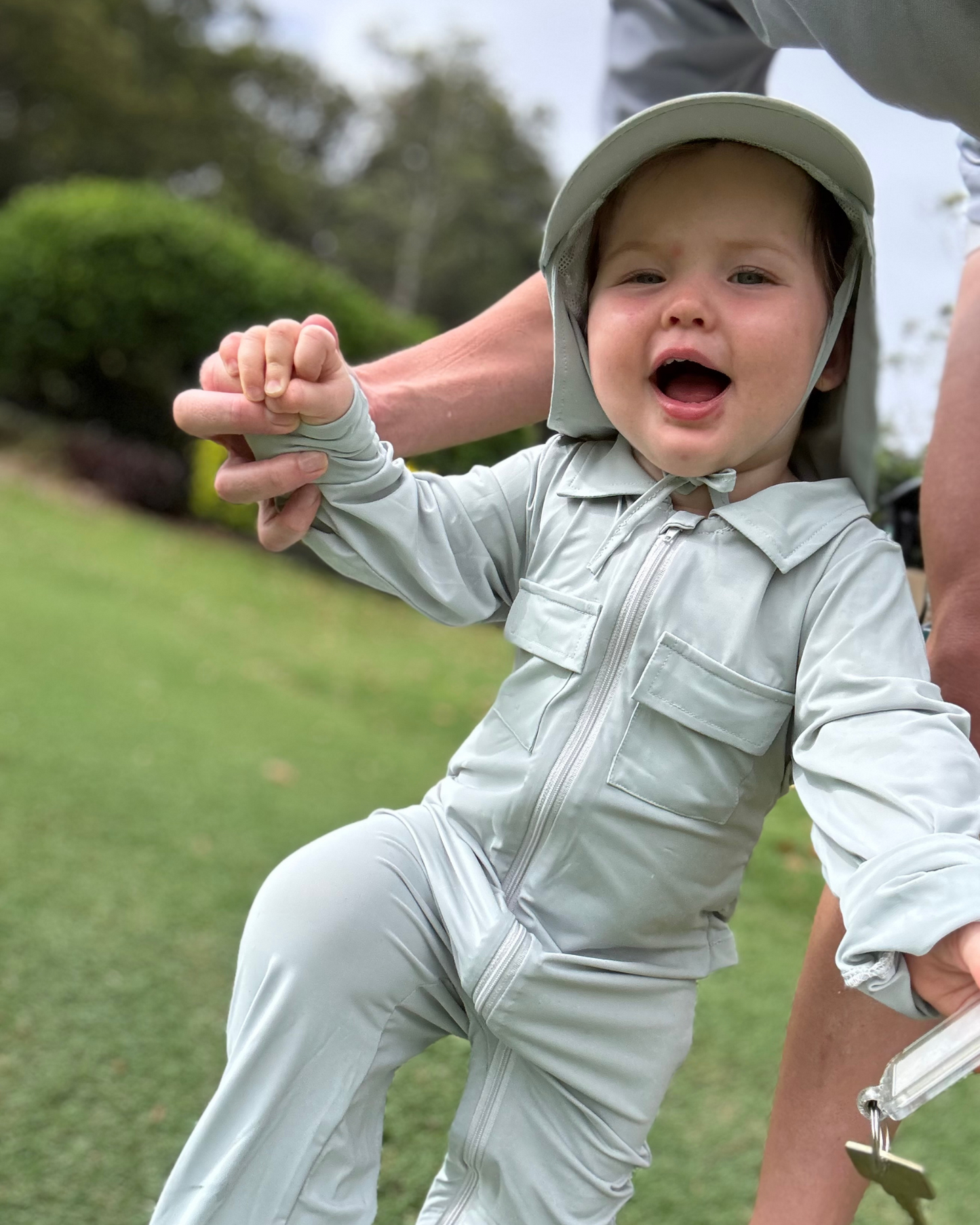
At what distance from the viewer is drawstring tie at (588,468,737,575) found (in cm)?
149

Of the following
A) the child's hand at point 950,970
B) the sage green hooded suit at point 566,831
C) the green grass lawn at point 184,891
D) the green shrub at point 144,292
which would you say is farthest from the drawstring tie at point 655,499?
the green shrub at point 144,292

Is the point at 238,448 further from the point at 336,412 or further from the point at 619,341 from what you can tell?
the point at 619,341

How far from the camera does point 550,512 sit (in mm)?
1600

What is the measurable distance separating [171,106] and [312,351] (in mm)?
32269

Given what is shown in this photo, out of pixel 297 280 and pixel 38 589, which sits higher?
pixel 297 280

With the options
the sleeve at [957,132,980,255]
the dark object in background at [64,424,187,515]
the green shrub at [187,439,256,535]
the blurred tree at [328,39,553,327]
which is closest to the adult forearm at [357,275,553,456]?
the sleeve at [957,132,980,255]

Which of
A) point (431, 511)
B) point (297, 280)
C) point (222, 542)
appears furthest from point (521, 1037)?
point (297, 280)

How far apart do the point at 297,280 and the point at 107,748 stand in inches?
362

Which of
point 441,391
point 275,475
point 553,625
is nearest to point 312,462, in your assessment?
point 275,475

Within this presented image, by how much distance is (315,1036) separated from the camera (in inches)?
55.3

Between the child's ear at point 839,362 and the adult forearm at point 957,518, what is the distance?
0.35 metres

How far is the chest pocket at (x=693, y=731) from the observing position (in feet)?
4.60

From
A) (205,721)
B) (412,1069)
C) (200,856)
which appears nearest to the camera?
(412,1069)

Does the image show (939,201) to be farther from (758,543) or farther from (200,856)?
(200,856)
